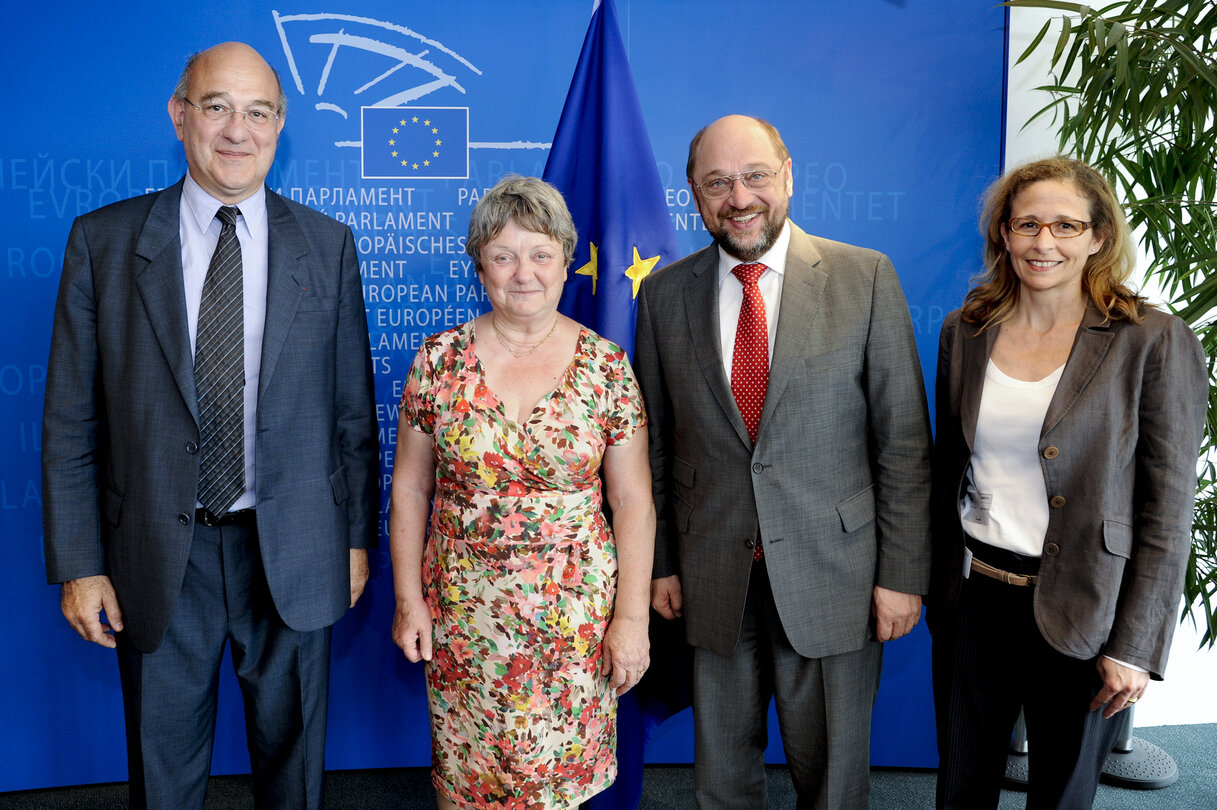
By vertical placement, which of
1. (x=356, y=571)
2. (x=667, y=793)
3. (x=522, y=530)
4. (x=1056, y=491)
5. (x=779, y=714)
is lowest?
(x=667, y=793)

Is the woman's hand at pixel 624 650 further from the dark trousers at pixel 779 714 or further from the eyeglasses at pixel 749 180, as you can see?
the eyeglasses at pixel 749 180

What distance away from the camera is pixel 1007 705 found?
1.86m

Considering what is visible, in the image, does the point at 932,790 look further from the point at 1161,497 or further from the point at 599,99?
the point at 599,99

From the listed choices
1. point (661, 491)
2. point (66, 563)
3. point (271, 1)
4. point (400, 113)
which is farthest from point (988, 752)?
point (271, 1)

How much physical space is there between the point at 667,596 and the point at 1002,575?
2.50ft

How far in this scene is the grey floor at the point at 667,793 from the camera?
2.75m

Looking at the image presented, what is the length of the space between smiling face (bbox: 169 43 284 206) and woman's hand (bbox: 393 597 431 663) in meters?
1.00

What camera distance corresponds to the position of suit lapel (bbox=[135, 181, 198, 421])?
5.82 ft

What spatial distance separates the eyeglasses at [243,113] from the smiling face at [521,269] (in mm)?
595

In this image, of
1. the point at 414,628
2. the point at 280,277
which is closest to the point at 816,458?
the point at 414,628

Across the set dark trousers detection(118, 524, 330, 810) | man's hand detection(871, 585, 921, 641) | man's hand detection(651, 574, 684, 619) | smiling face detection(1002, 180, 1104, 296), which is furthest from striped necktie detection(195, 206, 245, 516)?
smiling face detection(1002, 180, 1104, 296)

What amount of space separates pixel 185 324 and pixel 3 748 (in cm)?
208

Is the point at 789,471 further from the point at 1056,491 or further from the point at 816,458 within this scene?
the point at 1056,491

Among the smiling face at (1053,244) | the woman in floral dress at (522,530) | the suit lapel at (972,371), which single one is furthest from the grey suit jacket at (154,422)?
the smiling face at (1053,244)
